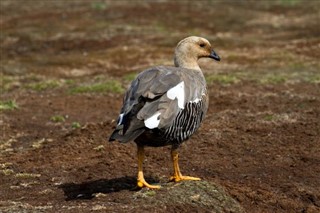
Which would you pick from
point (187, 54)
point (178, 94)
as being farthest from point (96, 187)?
point (187, 54)

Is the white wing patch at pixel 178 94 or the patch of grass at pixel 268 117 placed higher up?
the white wing patch at pixel 178 94

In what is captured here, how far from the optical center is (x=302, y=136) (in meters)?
17.2

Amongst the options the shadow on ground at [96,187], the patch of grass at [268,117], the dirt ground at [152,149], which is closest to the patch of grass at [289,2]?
the dirt ground at [152,149]

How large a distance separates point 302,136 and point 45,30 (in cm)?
3051

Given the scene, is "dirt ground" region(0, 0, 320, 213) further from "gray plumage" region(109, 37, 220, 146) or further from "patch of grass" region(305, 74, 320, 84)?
"gray plumage" region(109, 37, 220, 146)

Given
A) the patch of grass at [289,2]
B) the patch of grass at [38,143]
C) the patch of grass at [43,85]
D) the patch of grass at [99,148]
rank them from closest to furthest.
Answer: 1. the patch of grass at [99,148]
2. the patch of grass at [38,143]
3. the patch of grass at [43,85]
4. the patch of grass at [289,2]

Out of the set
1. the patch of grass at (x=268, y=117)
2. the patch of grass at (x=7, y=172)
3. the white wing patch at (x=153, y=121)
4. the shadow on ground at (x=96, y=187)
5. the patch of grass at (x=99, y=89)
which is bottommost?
the patch of grass at (x=99, y=89)

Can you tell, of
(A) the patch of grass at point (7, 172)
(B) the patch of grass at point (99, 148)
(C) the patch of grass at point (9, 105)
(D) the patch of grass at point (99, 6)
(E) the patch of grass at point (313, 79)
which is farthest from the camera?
(D) the patch of grass at point (99, 6)

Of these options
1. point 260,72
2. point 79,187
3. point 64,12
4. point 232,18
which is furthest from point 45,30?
point 79,187

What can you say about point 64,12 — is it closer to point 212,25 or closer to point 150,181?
point 212,25

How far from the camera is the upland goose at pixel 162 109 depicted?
11.4 m

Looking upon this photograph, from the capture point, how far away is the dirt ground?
12734 millimetres

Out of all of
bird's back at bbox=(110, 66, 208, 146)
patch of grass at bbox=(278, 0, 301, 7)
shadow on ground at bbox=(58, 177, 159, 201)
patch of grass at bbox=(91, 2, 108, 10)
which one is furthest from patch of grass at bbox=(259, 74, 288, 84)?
patch of grass at bbox=(278, 0, 301, 7)

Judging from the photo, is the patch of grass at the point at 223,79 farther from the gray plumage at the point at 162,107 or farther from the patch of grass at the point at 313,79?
the gray plumage at the point at 162,107
